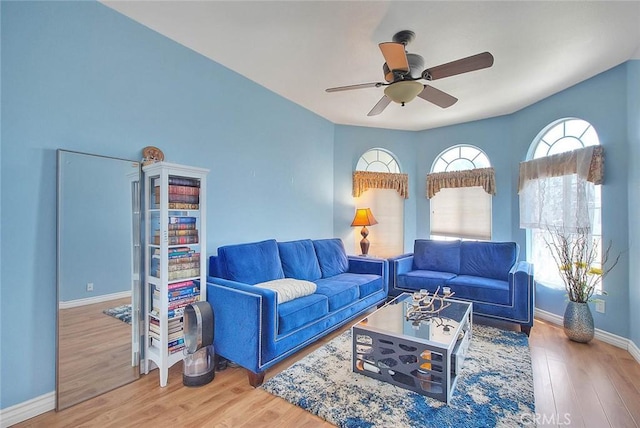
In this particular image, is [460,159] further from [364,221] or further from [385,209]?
[364,221]

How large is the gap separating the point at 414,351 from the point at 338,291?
3.51ft

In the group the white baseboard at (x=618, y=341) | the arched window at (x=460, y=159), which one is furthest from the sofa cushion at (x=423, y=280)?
the arched window at (x=460, y=159)

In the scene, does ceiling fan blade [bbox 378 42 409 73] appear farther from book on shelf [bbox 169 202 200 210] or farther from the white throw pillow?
the white throw pillow

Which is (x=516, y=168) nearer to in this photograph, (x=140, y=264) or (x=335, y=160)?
(x=335, y=160)

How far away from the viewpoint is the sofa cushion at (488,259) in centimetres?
352

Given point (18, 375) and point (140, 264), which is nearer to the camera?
point (18, 375)

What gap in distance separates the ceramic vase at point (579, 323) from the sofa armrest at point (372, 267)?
1.89m

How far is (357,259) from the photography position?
391 centimetres

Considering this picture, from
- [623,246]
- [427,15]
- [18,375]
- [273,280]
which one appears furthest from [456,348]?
[18,375]

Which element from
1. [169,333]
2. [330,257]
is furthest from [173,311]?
[330,257]

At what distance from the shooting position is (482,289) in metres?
3.18

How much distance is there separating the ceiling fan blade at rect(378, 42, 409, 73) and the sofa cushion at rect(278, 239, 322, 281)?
2.09 m

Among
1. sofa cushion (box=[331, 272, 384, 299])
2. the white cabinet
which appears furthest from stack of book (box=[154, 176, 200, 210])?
sofa cushion (box=[331, 272, 384, 299])

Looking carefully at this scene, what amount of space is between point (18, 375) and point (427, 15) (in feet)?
11.8
